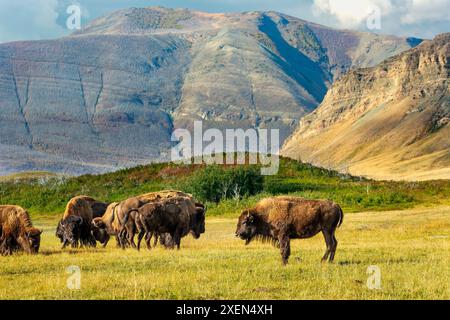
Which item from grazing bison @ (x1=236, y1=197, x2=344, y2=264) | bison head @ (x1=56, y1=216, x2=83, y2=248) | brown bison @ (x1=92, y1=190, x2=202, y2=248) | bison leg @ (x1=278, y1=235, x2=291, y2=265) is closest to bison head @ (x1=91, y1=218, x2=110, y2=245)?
brown bison @ (x1=92, y1=190, x2=202, y2=248)

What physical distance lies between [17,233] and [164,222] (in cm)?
608

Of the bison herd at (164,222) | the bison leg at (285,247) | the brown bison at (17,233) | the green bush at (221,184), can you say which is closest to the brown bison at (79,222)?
the bison herd at (164,222)

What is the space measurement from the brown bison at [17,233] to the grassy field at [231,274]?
3.35ft

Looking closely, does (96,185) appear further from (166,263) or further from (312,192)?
(166,263)

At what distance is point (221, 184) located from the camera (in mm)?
77750

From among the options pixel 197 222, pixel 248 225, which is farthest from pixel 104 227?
pixel 248 225

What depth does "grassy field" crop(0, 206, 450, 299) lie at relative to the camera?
15.6m

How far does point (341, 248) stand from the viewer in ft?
90.7

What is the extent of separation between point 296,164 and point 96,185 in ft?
101

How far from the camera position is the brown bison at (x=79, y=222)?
31.2 metres

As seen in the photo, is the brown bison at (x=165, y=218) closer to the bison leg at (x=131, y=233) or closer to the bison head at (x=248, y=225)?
the bison leg at (x=131, y=233)

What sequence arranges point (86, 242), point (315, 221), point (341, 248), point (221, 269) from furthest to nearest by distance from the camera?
point (86, 242)
point (341, 248)
point (315, 221)
point (221, 269)

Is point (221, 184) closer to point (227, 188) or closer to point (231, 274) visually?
point (227, 188)
